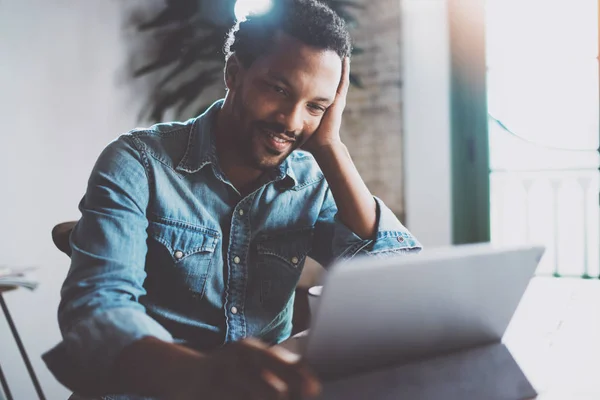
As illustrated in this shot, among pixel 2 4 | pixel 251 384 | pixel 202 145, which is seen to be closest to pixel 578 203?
pixel 202 145

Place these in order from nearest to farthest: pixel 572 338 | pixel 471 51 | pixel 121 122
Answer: pixel 572 338, pixel 121 122, pixel 471 51

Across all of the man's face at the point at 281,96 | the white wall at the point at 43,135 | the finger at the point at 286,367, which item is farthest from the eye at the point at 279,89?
the white wall at the point at 43,135

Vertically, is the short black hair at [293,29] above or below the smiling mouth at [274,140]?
above

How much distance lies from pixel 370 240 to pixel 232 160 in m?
0.35

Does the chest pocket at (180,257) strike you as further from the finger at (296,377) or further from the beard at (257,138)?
the finger at (296,377)

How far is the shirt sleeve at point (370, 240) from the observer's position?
48.5 inches

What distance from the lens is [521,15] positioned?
10.9 ft

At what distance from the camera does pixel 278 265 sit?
1245 millimetres

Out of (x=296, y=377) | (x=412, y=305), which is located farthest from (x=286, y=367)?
(x=412, y=305)

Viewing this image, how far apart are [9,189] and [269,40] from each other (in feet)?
4.25

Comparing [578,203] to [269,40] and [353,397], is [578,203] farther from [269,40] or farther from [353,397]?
[353,397]

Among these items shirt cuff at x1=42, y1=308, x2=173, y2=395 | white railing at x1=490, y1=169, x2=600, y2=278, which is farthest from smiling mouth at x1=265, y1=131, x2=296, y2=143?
white railing at x1=490, y1=169, x2=600, y2=278

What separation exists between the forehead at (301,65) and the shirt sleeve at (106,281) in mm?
325

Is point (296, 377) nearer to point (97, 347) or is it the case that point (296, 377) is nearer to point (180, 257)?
point (97, 347)
